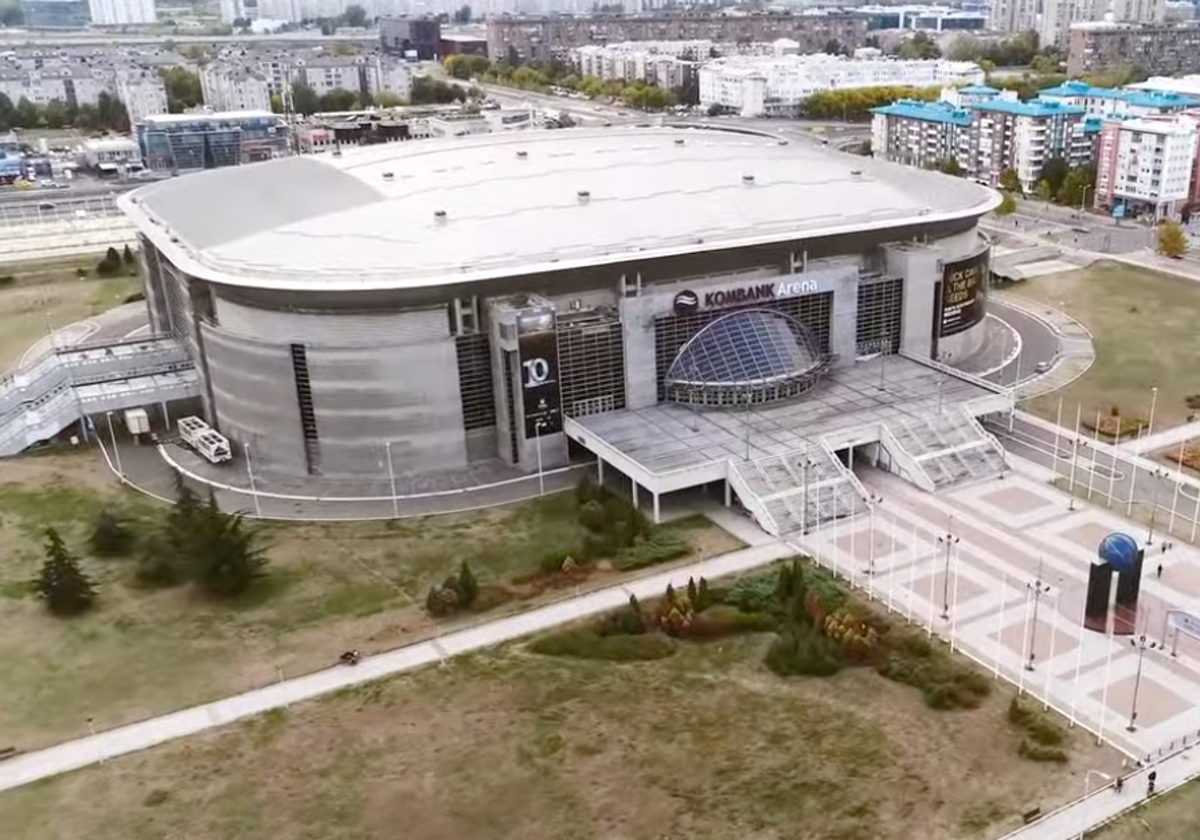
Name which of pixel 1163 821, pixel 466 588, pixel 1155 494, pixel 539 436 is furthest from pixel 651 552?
pixel 1155 494

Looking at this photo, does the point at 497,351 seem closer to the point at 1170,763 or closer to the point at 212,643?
the point at 212,643

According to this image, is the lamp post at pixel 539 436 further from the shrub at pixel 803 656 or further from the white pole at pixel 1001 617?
the white pole at pixel 1001 617

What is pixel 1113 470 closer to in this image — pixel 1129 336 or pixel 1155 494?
pixel 1155 494

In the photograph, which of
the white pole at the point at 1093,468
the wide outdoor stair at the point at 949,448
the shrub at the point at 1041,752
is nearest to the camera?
the shrub at the point at 1041,752

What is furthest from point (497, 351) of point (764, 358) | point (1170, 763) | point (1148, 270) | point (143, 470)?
point (1148, 270)

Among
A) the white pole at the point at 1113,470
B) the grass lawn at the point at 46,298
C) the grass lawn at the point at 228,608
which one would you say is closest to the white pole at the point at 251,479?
the grass lawn at the point at 228,608
